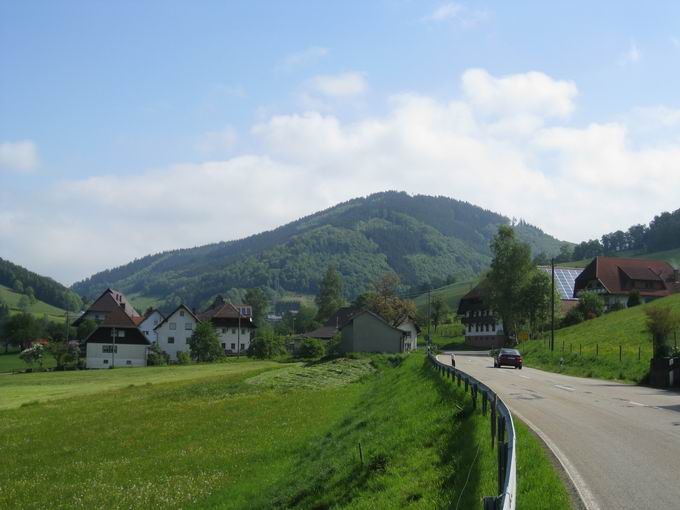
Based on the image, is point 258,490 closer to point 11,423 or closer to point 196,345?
point 11,423

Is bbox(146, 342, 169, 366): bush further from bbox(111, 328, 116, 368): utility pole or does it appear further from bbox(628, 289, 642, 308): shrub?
bbox(628, 289, 642, 308): shrub

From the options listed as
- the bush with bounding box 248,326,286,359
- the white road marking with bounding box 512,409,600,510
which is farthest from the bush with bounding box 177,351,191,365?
the white road marking with bounding box 512,409,600,510

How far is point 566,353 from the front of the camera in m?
53.6

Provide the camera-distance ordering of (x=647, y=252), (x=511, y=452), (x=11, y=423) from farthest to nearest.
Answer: (x=647, y=252) → (x=11, y=423) → (x=511, y=452)

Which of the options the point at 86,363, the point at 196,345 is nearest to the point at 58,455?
the point at 196,345

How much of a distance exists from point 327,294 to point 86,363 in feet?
252

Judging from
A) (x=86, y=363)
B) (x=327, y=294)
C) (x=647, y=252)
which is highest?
(x=647, y=252)

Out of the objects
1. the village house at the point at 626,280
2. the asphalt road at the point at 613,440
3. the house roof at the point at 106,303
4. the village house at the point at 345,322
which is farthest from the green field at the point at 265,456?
the house roof at the point at 106,303

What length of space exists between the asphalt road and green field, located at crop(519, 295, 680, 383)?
41.5ft

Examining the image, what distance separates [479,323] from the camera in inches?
4697

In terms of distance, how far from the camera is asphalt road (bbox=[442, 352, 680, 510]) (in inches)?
372

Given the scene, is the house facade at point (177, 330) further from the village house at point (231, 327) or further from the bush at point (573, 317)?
the bush at point (573, 317)

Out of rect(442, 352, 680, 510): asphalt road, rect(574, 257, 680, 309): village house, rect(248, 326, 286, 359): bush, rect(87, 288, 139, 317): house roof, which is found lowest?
rect(248, 326, 286, 359): bush

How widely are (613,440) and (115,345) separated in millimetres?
98989
